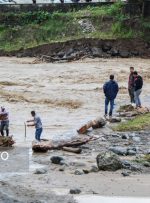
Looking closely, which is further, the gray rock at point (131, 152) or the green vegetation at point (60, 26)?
the green vegetation at point (60, 26)

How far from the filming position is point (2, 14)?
166 feet

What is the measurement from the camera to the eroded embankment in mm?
43938

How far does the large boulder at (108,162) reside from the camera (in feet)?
47.8

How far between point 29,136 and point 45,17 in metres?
29.5

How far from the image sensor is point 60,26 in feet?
157

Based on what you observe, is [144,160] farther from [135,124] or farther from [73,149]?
[135,124]

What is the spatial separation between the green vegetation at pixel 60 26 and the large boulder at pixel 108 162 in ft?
102

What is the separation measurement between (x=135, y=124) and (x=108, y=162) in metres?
5.96

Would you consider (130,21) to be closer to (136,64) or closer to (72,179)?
(136,64)

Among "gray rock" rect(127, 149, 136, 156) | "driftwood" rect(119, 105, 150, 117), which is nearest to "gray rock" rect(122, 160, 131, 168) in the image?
"gray rock" rect(127, 149, 136, 156)

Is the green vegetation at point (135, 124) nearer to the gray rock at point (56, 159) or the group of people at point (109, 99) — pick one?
the group of people at point (109, 99)

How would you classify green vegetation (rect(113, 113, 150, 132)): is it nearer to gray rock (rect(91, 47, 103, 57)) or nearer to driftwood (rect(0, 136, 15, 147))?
driftwood (rect(0, 136, 15, 147))

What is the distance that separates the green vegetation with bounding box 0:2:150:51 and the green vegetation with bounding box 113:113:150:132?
971 inches

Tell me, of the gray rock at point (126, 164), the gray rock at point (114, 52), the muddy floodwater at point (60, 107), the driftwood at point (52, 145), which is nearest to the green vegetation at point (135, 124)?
the muddy floodwater at point (60, 107)
